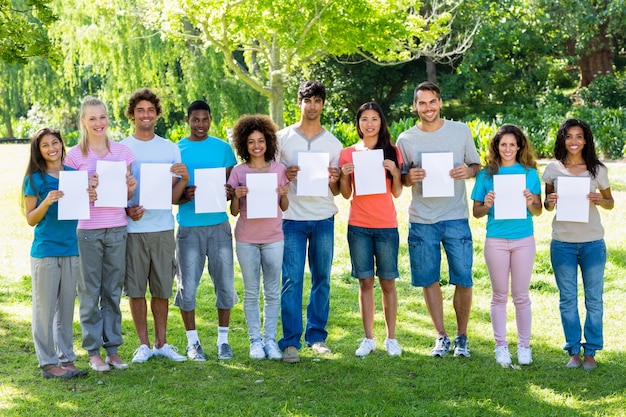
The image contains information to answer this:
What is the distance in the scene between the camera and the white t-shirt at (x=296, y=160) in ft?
19.1

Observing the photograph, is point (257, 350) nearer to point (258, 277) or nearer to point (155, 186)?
point (258, 277)

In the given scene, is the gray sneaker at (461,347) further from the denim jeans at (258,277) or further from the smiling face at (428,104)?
the smiling face at (428,104)

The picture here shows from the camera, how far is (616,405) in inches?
192

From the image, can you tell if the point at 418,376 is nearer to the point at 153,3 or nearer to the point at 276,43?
the point at 276,43

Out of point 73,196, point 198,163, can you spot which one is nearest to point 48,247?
point 73,196

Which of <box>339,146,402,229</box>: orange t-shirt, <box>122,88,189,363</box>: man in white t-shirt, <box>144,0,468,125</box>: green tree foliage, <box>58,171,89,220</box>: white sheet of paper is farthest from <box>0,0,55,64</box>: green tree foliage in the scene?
<box>144,0,468,125</box>: green tree foliage

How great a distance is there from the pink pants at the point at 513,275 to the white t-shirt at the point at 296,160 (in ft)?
3.79

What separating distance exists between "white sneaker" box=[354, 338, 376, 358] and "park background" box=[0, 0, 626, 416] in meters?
0.06

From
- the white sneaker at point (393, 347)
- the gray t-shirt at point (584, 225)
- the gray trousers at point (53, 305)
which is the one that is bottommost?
the white sneaker at point (393, 347)

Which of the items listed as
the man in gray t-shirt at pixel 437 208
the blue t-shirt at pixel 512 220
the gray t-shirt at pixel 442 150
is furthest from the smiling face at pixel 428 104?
the blue t-shirt at pixel 512 220

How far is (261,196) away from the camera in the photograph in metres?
5.64

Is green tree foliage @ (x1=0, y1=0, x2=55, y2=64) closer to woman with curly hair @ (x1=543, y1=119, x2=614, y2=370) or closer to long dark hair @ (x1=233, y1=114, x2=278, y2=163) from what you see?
long dark hair @ (x1=233, y1=114, x2=278, y2=163)

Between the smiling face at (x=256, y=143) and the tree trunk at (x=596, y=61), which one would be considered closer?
the smiling face at (x=256, y=143)

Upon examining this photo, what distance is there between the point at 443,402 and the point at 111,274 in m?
2.30
